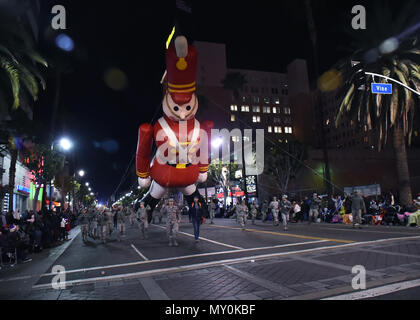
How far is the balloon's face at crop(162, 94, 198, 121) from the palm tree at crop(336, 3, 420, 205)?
1318cm

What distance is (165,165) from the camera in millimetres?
12828

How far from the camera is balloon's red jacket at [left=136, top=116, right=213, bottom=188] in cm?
1225

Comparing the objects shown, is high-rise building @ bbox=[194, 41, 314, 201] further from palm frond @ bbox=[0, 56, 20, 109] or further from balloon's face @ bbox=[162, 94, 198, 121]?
palm frond @ bbox=[0, 56, 20, 109]

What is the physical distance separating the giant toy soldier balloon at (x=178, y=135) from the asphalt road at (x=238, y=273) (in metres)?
3.60

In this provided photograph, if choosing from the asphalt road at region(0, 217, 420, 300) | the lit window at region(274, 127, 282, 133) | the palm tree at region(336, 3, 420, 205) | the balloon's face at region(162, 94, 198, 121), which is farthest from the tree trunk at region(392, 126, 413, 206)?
the lit window at region(274, 127, 282, 133)

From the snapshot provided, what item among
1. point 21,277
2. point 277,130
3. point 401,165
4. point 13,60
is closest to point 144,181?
point 13,60

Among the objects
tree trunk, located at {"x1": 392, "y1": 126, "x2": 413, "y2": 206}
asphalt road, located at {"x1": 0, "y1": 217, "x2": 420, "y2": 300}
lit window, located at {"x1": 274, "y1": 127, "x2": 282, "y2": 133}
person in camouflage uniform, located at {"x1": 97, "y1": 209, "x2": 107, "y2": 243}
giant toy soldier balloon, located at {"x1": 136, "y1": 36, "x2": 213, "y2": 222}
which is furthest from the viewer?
lit window, located at {"x1": 274, "y1": 127, "x2": 282, "y2": 133}

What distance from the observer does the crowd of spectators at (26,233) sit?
31.6ft

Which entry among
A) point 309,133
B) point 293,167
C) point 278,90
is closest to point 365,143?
point 309,133

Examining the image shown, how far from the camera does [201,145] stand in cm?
1281

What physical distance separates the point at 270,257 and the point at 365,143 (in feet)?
245

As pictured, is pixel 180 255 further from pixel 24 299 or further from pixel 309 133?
pixel 309 133

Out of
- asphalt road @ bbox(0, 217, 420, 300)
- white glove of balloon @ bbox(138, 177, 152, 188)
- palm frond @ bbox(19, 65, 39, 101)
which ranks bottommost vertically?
asphalt road @ bbox(0, 217, 420, 300)

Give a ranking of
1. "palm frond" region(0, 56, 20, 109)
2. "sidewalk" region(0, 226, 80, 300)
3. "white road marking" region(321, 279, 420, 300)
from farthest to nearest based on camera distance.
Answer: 1. "palm frond" region(0, 56, 20, 109)
2. "sidewalk" region(0, 226, 80, 300)
3. "white road marking" region(321, 279, 420, 300)
